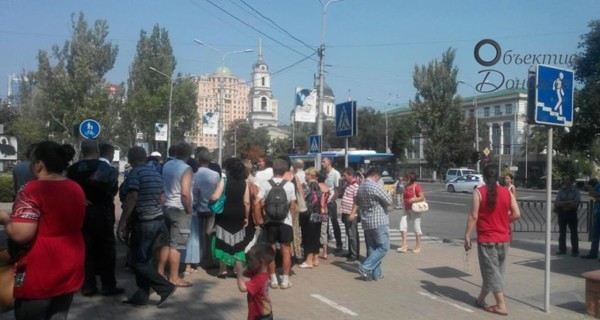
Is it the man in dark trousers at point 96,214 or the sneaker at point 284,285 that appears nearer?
the man in dark trousers at point 96,214

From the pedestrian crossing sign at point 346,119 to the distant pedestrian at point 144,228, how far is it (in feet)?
24.0

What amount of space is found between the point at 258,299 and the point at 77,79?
34415mm

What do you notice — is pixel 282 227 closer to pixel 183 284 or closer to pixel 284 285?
pixel 284 285

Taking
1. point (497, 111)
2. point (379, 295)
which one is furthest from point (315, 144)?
point (497, 111)

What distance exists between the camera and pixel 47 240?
11.6 ft

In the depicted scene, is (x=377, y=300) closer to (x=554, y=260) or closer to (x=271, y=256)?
(x=271, y=256)

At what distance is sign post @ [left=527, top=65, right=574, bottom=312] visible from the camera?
22.9 feet

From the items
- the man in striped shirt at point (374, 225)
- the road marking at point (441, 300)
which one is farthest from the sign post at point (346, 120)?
the road marking at point (441, 300)

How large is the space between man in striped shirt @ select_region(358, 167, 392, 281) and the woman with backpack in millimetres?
1226

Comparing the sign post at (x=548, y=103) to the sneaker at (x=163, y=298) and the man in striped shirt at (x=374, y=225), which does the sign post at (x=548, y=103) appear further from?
the sneaker at (x=163, y=298)

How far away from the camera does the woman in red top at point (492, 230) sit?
272 inches

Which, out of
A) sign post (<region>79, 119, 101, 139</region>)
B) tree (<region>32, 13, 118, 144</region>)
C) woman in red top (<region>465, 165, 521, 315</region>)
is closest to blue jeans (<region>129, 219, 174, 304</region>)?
woman in red top (<region>465, 165, 521, 315</region>)

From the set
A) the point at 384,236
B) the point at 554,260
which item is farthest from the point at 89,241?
the point at 554,260

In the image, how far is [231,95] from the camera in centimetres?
12512
